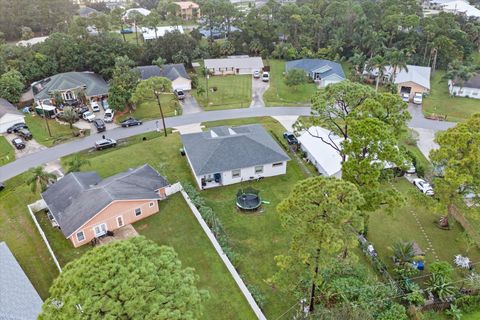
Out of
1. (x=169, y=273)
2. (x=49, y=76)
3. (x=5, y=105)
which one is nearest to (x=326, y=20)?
(x=49, y=76)

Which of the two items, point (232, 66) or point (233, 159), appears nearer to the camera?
point (233, 159)

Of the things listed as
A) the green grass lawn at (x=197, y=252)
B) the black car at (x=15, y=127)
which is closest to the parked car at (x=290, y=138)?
the green grass lawn at (x=197, y=252)

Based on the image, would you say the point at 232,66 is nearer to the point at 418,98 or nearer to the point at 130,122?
the point at 130,122

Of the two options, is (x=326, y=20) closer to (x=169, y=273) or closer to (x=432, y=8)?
(x=432, y=8)

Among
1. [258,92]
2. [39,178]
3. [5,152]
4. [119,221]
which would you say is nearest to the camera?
[119,221]

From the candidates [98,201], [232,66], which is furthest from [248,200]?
[232,66]

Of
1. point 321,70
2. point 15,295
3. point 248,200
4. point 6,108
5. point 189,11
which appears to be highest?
point 15,295

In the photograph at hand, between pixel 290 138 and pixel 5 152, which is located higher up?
pixel 5 152
